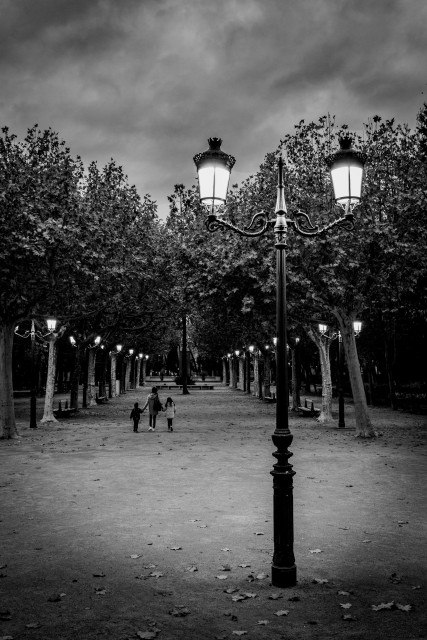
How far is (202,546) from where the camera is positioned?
26.0ft

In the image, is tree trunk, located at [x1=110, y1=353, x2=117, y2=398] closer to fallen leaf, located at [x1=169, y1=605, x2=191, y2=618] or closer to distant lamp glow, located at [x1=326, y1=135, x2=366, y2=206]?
distant lamp glow, located at [x1=326, y1=135, x2=366, y2=206]

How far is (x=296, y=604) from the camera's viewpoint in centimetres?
589

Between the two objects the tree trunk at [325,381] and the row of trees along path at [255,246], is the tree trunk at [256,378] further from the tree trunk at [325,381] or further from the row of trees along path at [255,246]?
the row of trees along path at [255,246]

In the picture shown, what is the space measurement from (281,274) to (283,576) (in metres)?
3.49

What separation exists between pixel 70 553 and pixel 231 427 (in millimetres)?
18033

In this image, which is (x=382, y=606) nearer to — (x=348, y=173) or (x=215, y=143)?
(x=348, y=173)

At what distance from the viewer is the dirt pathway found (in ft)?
Result: 18.0

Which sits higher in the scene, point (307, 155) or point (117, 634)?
point (307, 155)

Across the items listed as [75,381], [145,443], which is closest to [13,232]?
[145,443]

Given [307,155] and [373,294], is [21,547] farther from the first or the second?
[307,155]

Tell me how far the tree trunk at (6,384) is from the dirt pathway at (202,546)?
424cm

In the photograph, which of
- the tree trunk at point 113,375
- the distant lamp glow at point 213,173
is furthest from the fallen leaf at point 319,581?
the tree trunk at point 113,375

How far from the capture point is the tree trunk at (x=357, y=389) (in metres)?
21.1

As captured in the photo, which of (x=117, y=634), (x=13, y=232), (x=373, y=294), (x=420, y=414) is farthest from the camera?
(x=420, y=414)
